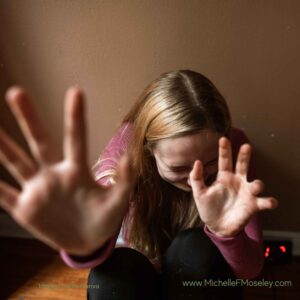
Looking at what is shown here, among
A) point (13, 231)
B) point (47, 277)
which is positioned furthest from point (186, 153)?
point (13, 231)

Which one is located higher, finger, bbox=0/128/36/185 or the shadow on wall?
finger, bbox=0/128/36/185

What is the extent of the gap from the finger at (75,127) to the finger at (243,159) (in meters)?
0.24

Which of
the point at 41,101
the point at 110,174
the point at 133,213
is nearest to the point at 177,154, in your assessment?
the point at 110,174

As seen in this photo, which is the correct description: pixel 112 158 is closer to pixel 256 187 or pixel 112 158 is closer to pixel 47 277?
pixel 256 187

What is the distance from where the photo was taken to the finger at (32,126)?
0.45m

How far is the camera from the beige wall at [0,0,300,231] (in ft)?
3.09

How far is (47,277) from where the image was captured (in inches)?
46.3

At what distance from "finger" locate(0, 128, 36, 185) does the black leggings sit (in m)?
0.38

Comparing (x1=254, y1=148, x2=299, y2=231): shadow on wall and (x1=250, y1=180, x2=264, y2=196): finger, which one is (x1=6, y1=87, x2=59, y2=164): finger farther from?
(x1=254, y1=148, x2=299, y2=231): shadow on wall

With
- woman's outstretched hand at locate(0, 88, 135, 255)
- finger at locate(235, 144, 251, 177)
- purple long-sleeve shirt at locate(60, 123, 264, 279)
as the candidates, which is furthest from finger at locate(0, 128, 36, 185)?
finger at locate(235, 144, 251, 177)

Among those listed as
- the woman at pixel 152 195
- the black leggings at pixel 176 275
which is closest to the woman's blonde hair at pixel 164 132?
the woman at pixel 152 195

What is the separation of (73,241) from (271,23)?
0.68 meters

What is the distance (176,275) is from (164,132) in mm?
309

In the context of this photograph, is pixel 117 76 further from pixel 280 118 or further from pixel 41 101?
pixel 280 118
